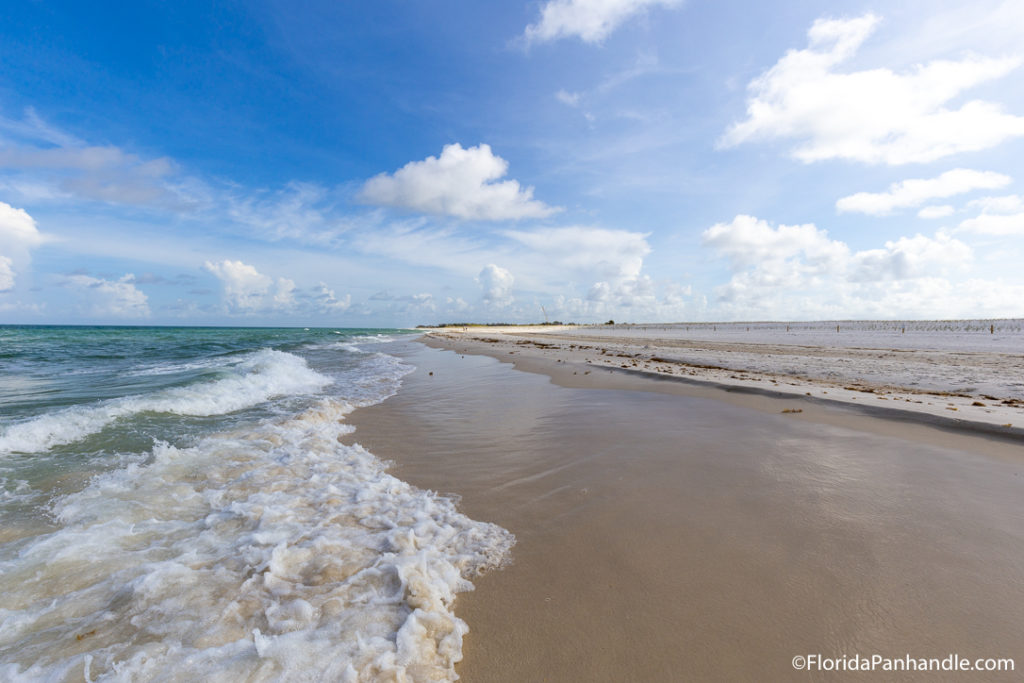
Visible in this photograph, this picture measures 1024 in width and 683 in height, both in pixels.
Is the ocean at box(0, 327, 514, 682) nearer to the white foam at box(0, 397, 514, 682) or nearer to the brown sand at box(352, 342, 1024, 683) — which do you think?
the white foam at box(0, 397, 514, 682)

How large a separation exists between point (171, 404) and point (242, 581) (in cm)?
835

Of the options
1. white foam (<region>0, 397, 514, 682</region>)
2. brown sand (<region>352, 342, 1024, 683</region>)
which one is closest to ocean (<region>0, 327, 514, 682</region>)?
white foam (<region>0, 397, 514, 682</region>)

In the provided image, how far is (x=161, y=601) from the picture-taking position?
292cm

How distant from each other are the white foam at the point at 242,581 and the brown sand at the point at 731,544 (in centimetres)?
44

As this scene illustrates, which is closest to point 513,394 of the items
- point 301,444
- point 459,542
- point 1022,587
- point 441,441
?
point 441,441

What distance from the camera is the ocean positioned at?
2412mm

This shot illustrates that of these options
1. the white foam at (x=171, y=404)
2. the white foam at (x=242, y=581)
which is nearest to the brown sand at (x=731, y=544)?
the white foam at (x=242, y=581)

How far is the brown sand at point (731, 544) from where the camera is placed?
8.02ft

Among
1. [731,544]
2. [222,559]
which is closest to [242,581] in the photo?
[222,559]

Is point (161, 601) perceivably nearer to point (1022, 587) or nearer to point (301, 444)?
point (301, 444)

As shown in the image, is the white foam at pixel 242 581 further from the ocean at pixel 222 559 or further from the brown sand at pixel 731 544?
the brown sand at pixel 731 544

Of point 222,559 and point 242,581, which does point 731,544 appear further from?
point 222,559

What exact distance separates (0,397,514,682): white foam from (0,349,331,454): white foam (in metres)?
3.06

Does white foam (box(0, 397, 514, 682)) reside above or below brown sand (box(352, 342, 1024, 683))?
below
